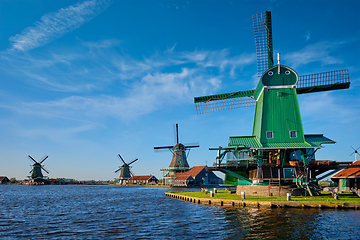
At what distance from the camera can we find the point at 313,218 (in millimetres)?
21844

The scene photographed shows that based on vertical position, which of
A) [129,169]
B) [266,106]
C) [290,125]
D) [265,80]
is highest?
[265,80]

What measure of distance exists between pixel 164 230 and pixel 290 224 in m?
8.67

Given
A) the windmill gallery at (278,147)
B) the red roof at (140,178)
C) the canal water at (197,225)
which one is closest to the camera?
the canal water at (197,225)

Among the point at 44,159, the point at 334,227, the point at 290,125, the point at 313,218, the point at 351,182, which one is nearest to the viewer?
the point at 334,227

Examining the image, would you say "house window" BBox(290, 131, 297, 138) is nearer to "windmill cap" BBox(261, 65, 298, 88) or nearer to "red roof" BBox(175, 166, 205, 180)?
"windmill cap" BBox(261, 65, 298, 88)

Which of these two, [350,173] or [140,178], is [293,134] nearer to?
[350,173]

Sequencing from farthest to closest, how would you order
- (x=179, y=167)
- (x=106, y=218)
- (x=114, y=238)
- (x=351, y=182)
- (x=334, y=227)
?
(x=179, y=167) → (x=351, y=182) → (x=106, y=218) → (x=334, y=227) → (x=114, y=238)

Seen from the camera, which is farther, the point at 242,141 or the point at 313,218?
the point at 242,141

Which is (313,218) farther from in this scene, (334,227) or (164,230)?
(164,230)

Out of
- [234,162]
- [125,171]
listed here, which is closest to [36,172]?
[125,171]

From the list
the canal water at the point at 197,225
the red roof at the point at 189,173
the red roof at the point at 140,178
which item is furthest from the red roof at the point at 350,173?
the red roof at the point at 140,178

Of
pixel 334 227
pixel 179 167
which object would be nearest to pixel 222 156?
pixel 334 227

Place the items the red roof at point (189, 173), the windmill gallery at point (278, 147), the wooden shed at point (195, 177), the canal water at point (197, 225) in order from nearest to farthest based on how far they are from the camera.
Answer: the canal water at point (197, 225) < the windmill gallery at point (278, 147) < the wooden shed at point (195, 177) < the red roof at point (189, 173)

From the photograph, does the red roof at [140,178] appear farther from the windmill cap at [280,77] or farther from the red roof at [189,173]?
the windmill cap at [280,77]
